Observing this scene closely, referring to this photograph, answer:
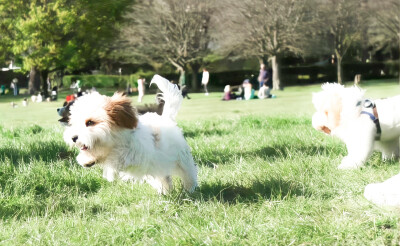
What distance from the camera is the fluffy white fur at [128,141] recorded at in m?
2.40

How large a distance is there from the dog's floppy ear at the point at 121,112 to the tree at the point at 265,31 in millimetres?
3049

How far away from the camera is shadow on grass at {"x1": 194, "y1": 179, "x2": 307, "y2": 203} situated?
8.30ft

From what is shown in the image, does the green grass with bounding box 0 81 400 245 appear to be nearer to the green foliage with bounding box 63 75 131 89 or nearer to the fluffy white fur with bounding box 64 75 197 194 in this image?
the fluffy white fur with bounding box 64 75 197 194

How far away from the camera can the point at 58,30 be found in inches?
204

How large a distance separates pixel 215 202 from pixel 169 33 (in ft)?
11.2

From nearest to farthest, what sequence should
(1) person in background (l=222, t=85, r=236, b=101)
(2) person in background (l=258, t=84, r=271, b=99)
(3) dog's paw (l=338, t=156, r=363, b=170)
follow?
1. (3) dog's paw (l=338, t=156, r=363, b=170)
2. (2) person in background (l=258, t=84, r=271, b=99)
3. (1) person in background (l=222, t=85, r=236, b=101)

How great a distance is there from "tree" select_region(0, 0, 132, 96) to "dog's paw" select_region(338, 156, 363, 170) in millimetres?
2889

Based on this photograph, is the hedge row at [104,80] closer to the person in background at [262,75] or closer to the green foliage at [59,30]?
the green foliage at [59,30]

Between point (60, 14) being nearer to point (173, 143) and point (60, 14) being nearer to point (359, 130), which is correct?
point (173, 143)

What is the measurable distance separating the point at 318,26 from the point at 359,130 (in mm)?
2740

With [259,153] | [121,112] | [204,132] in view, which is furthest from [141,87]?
[121,112]

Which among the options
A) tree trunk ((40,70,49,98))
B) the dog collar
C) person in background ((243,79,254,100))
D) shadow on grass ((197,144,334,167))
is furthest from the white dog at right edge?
tree trunk ((40,70,49,98))

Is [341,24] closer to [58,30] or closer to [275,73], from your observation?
[275,73]

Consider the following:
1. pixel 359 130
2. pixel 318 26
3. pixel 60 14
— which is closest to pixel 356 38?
pixel 318 26
